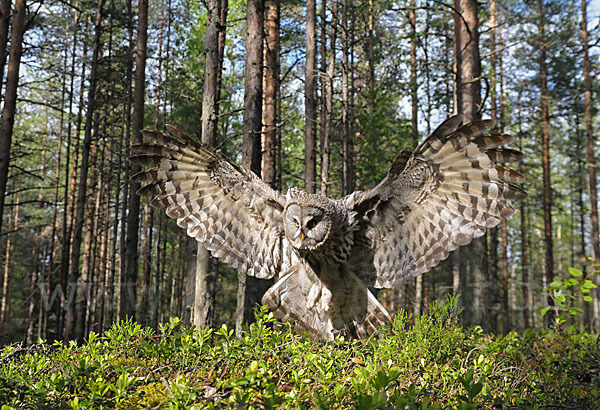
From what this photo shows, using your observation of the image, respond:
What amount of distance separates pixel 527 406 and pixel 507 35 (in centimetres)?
2520

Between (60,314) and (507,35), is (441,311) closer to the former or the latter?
(60,314)

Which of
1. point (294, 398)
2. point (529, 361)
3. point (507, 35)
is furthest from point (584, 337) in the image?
point (507, 35)

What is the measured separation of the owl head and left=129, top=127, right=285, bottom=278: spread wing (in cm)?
50

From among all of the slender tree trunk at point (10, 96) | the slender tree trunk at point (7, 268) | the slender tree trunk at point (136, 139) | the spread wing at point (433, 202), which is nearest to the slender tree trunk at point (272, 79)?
the slender tree trunk at point (136, 139)

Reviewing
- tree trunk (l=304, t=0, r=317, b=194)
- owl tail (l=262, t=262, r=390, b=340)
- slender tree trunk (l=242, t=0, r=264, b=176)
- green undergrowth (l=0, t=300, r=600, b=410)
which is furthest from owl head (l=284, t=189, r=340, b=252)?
tree trunk (l=304, t=0, r=317, b=194)

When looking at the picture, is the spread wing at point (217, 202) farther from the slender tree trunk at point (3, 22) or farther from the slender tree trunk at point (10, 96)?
the slender tree trunk at point (3, 22)

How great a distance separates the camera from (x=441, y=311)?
4277mm

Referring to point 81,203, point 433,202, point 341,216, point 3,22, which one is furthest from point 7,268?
point 433,202

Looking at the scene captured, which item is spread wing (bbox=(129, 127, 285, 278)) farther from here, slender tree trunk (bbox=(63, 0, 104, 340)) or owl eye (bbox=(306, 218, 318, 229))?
slender tree trunk (bbox=(63, 0, 104, 340))

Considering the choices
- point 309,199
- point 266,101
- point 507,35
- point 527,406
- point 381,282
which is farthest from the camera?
point 507,35

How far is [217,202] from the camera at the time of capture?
5.61m

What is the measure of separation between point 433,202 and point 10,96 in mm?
8998

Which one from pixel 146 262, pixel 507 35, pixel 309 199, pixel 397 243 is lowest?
pixel 146 262

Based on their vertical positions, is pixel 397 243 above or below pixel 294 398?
above
